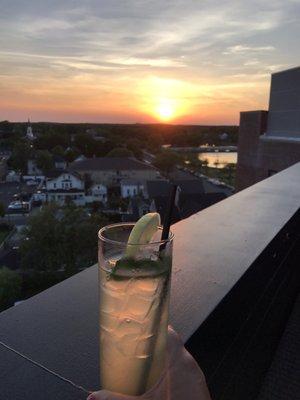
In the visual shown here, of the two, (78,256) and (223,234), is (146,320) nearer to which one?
(223,234)

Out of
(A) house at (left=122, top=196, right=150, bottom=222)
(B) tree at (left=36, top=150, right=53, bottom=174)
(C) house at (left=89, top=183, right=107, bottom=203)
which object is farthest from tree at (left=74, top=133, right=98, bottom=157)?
(A) house at (left=122, top=196, right=150, bottom=222)

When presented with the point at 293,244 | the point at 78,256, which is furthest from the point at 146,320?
the point at 78,256

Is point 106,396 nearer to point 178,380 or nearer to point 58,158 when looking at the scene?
point 178,380

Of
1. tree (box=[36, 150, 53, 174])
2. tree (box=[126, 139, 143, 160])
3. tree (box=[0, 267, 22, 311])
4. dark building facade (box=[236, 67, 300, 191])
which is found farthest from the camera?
tree (box=[126, 139, 143, 160])

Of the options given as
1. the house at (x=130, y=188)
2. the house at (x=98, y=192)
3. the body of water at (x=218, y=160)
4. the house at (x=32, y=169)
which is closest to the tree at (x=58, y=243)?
the house at (x=98, y=192)

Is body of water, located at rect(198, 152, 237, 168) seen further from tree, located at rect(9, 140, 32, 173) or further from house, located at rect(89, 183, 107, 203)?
house, located at rect(89, 183, 107, 203)

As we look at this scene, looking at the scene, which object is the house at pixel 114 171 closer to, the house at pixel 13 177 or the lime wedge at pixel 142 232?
the house at pixel 13 177
